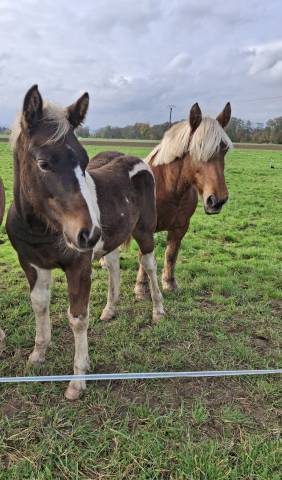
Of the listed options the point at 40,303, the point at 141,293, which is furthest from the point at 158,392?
the point at 141,293

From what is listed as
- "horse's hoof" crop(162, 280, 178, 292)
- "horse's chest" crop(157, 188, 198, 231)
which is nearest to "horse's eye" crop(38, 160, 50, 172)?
"horse's chest" crop(157, 188, 198, 231)

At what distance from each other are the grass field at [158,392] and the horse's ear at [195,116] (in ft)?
7.29

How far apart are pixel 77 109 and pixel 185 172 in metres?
2.16

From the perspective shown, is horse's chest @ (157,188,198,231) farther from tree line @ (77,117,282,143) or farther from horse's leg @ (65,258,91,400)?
tree line @ (77,117,282,143)

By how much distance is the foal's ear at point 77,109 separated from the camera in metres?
2.79

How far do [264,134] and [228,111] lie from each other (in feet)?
173

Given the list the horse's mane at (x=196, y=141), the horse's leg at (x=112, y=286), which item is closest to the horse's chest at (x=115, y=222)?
the horse's leg at (x=112, y=286)

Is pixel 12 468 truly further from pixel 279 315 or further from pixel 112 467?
pixel 279 315

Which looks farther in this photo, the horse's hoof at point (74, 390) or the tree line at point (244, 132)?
the tree line at point (244, 132)

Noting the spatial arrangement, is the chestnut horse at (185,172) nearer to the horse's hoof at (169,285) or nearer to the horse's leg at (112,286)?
the horse's hoof at (169,285)

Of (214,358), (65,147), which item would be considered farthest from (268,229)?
(65,147)

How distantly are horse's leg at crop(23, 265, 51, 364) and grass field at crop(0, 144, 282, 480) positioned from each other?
140 millimetres

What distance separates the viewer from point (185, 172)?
472 cm

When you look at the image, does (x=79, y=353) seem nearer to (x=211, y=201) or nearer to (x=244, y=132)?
(x=211, y=201)
